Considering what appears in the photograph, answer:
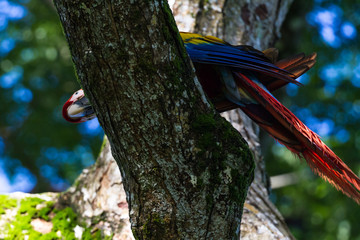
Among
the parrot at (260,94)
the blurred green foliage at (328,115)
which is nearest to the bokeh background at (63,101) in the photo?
the blurred green foliage at (328,115)

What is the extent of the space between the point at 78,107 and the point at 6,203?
0.93 metres

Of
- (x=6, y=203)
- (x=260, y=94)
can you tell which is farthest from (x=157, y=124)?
(x=6, y=203)

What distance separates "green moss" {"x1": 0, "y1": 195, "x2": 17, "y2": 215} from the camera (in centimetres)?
252

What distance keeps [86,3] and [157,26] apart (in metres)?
0.26

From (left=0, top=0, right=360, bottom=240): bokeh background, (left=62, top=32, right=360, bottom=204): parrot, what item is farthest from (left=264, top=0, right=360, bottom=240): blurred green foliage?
(left=62, top=32, right=360, bottom=204): parrot

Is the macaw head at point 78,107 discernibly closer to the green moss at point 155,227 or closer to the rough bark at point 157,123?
the rough bark at point 157,123

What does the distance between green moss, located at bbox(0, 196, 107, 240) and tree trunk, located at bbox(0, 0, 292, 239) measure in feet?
3.10

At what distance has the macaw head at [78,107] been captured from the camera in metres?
2.19

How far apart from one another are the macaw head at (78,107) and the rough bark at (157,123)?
70 cm

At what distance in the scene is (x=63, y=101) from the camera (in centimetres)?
661

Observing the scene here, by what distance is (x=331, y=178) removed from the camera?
1.82 m

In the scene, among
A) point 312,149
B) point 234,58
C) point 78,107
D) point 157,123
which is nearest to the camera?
point 157,123

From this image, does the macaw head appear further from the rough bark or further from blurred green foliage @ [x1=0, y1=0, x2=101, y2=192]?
blurred green foliage @ [x1=0, y1=0, x2=101, y2=192]

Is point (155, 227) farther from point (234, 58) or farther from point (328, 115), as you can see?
point (328, 115)
